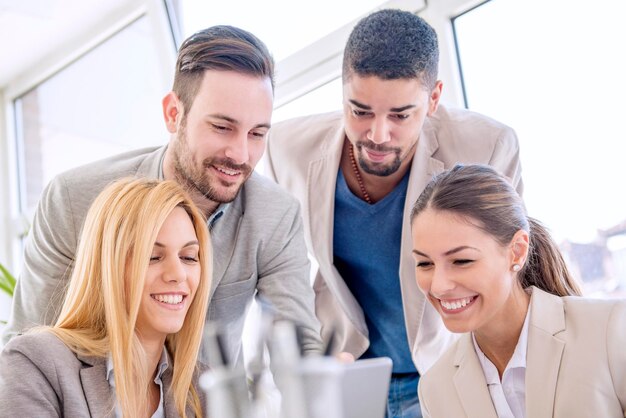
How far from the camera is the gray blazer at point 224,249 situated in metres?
2.06

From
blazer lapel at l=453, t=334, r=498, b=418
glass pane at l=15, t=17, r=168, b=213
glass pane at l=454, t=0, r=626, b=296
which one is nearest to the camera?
blazer lapel at l=453, t=334, r=498, b=418

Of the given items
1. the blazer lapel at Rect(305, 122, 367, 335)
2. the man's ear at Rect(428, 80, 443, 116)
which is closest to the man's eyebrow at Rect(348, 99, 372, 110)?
the man's ear at Rect(428, 80, 443, 116)

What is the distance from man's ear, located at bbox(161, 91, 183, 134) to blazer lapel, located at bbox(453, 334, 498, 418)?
1.01 meters

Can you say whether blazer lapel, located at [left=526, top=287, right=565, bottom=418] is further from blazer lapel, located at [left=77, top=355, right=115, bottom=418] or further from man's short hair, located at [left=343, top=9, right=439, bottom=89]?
blazer lapel, located at [left=77, top=355, right=115, bottom=418]

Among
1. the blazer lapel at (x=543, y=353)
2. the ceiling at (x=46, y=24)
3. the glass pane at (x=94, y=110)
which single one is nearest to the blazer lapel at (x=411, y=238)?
the blazer lapel at (x=543, y=353)

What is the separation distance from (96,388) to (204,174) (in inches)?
25.9

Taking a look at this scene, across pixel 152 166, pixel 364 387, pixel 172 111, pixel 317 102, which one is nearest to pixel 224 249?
pixel 152 166

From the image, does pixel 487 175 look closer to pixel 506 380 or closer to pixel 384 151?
pixel 384 151

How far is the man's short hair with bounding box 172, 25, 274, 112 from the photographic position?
2.09 meters

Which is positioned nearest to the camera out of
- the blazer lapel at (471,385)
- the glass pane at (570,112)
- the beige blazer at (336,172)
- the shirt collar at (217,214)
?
the blazer lapel at (471,385)

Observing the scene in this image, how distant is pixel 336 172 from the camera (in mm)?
2432

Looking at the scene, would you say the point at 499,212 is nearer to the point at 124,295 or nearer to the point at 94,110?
the point at 124,295

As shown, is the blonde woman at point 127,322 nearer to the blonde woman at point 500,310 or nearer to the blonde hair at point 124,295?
the blonde hair at point 124,295

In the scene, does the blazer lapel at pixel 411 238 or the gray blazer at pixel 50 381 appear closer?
the gray blazer at pixel 50 381
